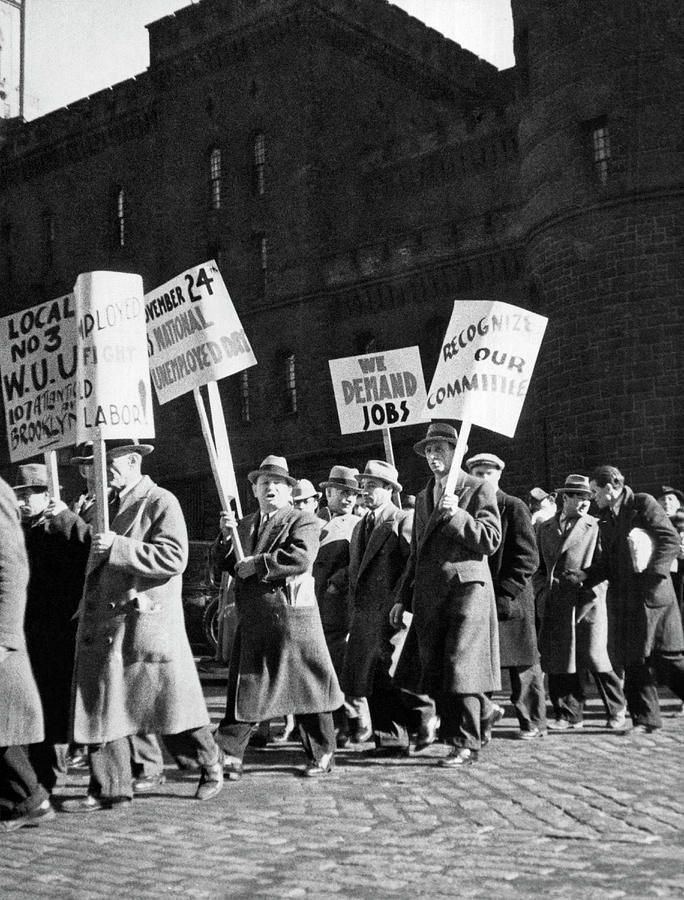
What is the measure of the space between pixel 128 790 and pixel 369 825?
1.35 meters

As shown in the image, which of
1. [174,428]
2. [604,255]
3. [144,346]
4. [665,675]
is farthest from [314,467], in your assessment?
[144,346]

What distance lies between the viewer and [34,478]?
8789 mm

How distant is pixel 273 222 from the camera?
39.2m

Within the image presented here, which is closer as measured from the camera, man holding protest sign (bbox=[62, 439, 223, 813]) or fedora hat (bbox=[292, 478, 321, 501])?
man holding protest sign (bbox=[62, 439, 223, 813])

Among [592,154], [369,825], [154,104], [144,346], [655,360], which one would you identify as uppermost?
[154,104]

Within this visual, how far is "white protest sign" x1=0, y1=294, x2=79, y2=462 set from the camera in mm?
9859

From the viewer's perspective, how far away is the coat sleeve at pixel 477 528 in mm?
8672

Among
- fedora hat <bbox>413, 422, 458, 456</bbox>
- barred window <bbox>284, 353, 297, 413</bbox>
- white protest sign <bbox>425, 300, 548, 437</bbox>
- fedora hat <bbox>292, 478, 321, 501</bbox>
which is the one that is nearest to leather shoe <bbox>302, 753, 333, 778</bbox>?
fedora hat <bbox>413, 422, 458, 456</bbox>

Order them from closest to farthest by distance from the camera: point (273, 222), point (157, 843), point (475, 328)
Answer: point (157, 843) → point (475, 328) → point (273, 222)

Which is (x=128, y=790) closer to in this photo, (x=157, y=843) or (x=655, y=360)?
(x=157, y=843)

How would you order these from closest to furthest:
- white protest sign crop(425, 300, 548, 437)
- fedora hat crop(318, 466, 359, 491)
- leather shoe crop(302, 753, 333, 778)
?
leather shoe crop(302, 753, 333, 778)
white protest sign crop(425, 300, 548, 437)
fedora hat crop(318, 466, 359, 491)

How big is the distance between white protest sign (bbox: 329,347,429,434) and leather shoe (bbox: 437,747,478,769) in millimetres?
5107

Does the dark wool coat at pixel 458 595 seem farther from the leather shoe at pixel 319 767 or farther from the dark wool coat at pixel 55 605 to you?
the dark wool coat at pixel 55 605

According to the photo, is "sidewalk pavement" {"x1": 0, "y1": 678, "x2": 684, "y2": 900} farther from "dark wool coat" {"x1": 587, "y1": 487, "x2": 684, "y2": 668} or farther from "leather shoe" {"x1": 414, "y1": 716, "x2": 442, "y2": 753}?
"dark wool coat" {"x1": 587, "y1": 487, "x2": 684, "y2": 668}
